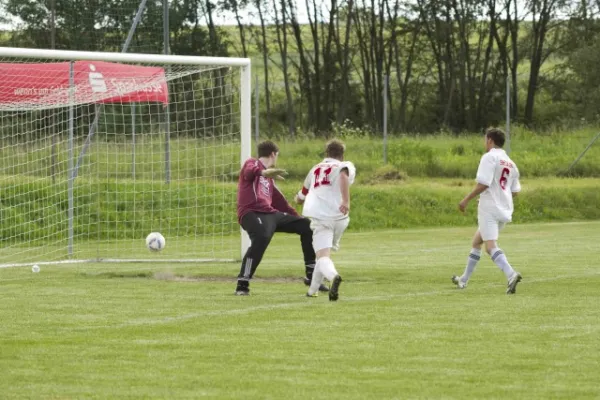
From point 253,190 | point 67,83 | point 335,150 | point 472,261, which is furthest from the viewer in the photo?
point 67,83

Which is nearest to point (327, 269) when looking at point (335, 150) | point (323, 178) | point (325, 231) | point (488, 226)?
point (325, 231)

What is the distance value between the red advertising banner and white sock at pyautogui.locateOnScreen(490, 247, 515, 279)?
7.14m

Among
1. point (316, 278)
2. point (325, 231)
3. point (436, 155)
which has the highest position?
point (325, 231)

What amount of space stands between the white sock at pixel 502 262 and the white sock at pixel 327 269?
6.32 feet

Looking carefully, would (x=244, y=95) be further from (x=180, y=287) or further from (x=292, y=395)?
(x=292, y=395)

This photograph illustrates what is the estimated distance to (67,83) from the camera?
20281 mm

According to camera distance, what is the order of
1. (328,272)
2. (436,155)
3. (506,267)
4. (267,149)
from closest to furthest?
1. (328,272)
2. (506,267)
3. (267,149)
4. (436,155)

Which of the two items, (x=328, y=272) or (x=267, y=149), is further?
(x=267, y=149)

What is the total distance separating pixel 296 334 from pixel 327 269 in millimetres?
2615

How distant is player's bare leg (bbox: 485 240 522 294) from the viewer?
549 inches

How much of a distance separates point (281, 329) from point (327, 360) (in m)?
1.80

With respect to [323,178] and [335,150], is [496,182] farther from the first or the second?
[323,178]

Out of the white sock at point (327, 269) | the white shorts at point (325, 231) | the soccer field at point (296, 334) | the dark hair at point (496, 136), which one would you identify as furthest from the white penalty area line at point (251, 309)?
the dark hair at point (496, 136)

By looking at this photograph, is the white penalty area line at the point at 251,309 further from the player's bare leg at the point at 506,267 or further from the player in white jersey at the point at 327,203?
the player in white jersey at the point at 327,203
